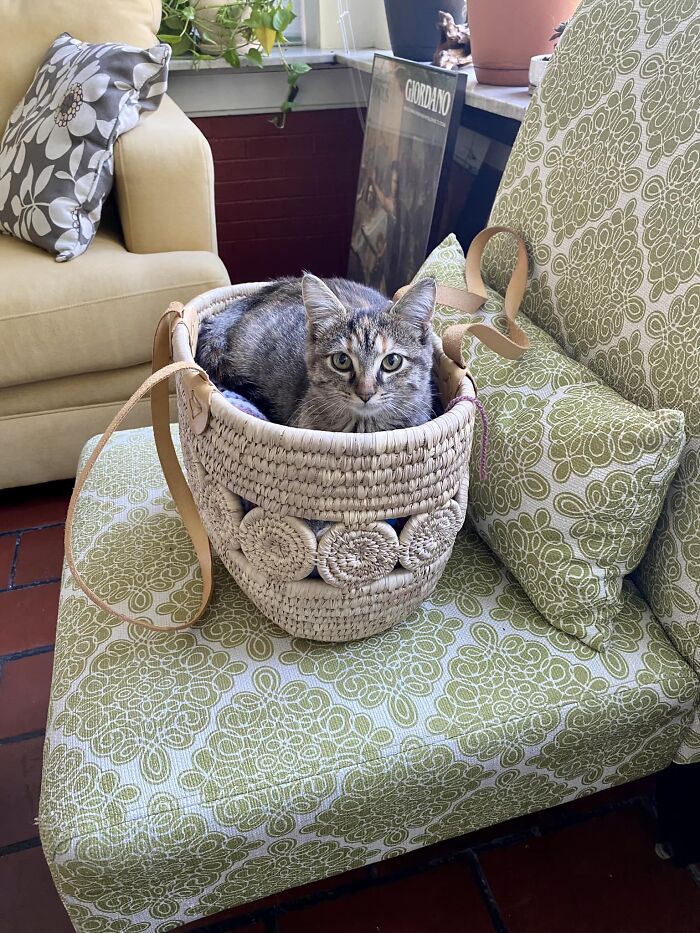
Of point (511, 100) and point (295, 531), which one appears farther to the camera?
point (511, 100)

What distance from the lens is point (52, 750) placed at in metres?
0.69

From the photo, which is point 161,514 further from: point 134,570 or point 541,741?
point 541,741

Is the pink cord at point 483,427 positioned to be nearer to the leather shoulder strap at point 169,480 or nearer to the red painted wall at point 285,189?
the leather shoulder strap at point 169,480

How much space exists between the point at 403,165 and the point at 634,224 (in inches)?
40.2

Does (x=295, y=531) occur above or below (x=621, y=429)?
below

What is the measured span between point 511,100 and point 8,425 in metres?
1.24

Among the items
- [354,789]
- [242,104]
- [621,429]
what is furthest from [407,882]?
[242,104]

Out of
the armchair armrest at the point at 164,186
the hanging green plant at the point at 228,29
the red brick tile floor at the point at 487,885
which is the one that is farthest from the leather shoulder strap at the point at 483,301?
the hanging green plant at the point at 228,29

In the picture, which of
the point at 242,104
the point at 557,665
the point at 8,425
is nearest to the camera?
the point at 557,665

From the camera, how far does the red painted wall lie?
7.57 ft

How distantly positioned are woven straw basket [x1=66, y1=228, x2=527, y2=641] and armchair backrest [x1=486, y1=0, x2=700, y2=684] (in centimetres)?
20

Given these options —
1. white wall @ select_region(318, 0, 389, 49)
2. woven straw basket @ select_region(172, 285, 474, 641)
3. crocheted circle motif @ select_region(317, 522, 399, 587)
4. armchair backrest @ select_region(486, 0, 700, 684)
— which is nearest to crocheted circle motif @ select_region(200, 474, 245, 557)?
woven straw basket @ select_region(172, 285, 474, 641)

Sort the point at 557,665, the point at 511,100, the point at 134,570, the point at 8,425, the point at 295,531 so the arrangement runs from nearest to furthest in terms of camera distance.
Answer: the point at 295,531, the point at 557,665, the point at 134,570, the point at 511,100, the point at 8,425

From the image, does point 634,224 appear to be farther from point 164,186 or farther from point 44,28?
point 44,28
